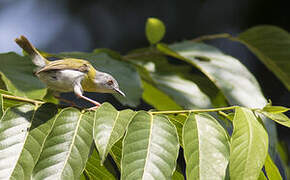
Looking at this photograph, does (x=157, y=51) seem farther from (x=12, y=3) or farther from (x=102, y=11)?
(x=12, y=3)

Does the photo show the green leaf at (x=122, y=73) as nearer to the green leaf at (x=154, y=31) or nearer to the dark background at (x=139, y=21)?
the green leaf at (x=154, y=31)

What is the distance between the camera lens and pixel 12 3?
8.62 metres

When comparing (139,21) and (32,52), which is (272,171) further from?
(139,21)

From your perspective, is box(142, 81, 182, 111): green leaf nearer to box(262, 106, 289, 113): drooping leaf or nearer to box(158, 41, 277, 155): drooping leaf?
box(158, 41, 277, 155): drooping leaf

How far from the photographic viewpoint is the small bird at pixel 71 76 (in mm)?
2080

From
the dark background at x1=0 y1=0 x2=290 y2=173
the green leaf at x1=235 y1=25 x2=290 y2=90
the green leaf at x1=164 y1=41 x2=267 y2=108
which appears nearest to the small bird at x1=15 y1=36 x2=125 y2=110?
the green leaf at x1=164 y1=41 x2=267 y2=108

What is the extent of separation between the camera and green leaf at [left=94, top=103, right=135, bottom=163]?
1.31m

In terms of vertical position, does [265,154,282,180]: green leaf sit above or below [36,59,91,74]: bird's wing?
below

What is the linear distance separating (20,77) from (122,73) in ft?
1.83

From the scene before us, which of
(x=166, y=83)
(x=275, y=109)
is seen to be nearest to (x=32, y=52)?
(x=166, y=83)

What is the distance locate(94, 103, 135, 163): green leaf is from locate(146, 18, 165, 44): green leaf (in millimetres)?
1346

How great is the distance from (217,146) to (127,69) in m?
1.16

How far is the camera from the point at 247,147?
135cm

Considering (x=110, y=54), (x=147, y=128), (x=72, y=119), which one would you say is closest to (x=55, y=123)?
(x=72, y=119)
